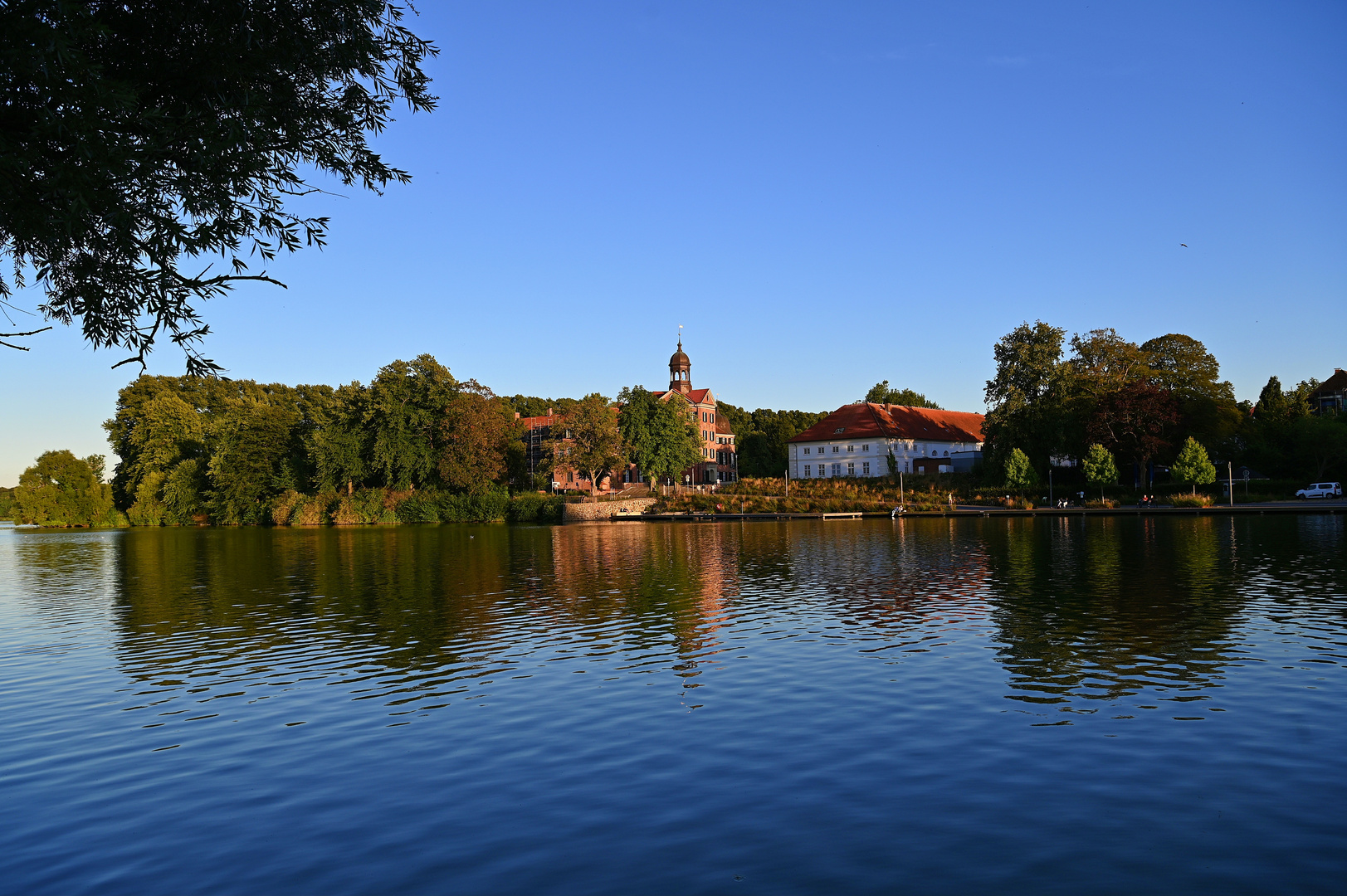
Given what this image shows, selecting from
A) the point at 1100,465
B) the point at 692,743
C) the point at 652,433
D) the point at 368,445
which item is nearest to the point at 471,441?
the point at 368,445

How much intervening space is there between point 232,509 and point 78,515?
26.1 meters

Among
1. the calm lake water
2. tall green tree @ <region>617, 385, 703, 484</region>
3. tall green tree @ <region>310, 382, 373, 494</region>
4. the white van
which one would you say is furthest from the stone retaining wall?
the calm lake water

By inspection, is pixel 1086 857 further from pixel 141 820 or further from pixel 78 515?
pixel 78 515

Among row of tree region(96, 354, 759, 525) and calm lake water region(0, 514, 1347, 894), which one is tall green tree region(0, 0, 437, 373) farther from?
row of tree region(96, 354, 759, 525)

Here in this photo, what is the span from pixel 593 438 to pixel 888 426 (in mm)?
33242

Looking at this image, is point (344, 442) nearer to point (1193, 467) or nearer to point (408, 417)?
point (408, 417)

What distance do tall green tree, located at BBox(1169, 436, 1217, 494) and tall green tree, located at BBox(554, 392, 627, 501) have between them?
50.8 metres

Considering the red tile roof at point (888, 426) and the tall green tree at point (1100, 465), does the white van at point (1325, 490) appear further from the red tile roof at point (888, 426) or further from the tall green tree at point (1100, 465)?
the red tile roof at point (888, 426)

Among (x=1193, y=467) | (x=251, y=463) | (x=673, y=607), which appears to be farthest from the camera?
(x=251, y=463)

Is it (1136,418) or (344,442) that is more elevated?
(344,442)

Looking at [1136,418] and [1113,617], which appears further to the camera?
[1136,418]

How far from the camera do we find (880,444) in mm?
101562

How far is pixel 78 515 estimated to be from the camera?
108m

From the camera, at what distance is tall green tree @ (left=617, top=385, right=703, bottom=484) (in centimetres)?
9812
